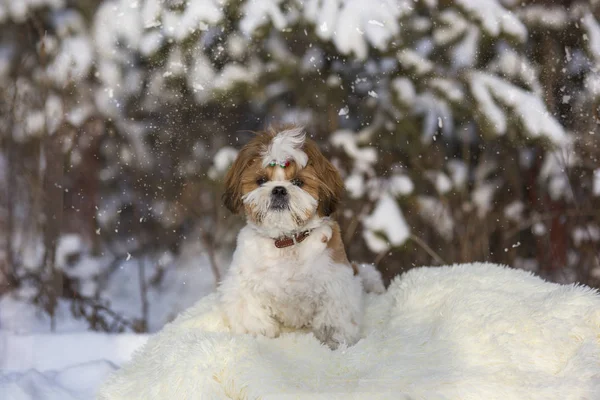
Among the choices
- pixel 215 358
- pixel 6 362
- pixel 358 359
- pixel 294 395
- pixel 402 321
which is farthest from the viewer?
pixel 6 362

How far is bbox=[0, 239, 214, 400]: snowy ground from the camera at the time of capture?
284 centimetres


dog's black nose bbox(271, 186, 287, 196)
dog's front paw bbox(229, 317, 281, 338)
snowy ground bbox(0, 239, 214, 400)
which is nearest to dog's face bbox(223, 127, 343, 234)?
dog's black nose bbox(271, 186, 287, 196)

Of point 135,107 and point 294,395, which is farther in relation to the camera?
point 135,107

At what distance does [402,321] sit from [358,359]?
0.58 m

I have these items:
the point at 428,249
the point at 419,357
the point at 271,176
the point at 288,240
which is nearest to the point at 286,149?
the point at 271,176

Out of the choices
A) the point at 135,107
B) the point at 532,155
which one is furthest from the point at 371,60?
the point at 135,107

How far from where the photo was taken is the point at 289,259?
244 cm

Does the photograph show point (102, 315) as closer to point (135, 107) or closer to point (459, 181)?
point (135, 107)

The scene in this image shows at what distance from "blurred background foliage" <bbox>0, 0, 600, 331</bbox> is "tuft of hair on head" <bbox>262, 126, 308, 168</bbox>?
1209 mm

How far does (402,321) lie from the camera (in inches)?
103

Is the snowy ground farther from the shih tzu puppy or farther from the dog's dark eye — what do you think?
the dog's dark eye

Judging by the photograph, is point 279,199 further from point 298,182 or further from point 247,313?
point 247,313

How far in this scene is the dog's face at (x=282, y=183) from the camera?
2309 millimetres

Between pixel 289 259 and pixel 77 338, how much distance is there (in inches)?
67.8
